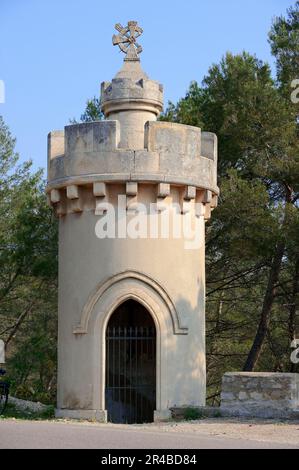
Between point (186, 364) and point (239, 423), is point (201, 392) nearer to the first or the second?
point (186, 364)

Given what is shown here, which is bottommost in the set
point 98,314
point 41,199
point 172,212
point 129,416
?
point 129,416

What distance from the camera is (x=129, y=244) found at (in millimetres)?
16266

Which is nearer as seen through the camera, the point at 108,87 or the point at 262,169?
the point at 108,87

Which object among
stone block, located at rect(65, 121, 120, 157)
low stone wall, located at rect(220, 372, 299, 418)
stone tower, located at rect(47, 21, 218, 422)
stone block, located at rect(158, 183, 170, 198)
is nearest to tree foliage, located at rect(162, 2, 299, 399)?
stone tower, located at rect(47, 21, 218, 422)

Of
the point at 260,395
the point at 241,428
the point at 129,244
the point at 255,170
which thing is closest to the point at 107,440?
the point at 241,428

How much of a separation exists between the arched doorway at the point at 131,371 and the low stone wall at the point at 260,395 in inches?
96.7

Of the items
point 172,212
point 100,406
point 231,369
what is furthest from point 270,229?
point 231,369

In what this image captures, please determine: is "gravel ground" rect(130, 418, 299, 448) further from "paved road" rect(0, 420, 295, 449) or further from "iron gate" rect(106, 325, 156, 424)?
"iron gate" rect(106, 325, 156, 424)

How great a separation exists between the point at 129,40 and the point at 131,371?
609 centimetres

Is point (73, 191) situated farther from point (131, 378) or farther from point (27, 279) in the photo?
point (27, 279)

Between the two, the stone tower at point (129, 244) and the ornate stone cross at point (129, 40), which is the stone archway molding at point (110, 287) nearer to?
the stone tower at point (129, 244)

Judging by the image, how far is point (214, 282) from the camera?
79.7 feet

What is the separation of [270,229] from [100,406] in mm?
6840

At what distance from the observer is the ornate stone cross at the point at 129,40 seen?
17719 mm
